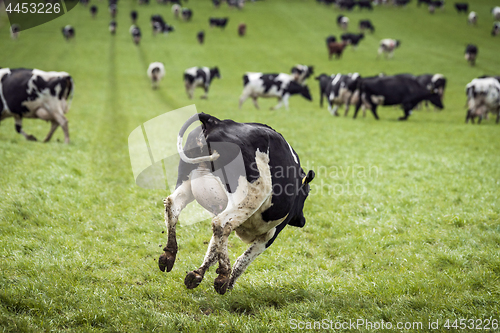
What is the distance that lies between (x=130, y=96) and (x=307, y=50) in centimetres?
2817

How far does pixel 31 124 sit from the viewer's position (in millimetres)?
15156

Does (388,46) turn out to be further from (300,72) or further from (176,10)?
(176,10)

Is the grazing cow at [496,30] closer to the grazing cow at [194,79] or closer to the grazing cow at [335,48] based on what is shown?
the grazing cow at [335,48]

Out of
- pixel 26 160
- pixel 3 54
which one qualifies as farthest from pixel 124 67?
pixel 26 160

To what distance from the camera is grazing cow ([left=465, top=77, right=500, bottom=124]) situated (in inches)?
696

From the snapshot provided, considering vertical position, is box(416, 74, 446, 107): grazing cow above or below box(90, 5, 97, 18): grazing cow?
below

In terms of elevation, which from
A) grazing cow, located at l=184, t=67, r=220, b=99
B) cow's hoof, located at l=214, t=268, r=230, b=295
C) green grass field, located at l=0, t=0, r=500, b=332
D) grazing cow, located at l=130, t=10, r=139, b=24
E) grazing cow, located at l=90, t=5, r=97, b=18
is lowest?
green grass field, located at l=0, t=0, r=500, b=332

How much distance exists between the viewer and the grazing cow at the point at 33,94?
10.8m

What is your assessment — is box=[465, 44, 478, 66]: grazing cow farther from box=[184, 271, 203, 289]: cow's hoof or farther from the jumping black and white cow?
box=[184, 271, 203, 289]: cow's hoof

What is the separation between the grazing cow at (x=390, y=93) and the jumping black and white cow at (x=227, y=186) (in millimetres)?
16696

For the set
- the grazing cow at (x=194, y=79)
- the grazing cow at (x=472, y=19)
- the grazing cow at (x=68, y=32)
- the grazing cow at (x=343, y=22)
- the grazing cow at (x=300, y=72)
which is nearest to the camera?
the grazing cow at (x=194, y=79)

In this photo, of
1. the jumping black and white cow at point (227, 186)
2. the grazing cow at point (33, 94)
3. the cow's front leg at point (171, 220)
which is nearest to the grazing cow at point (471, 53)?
the grazing cow at point (33, 94)

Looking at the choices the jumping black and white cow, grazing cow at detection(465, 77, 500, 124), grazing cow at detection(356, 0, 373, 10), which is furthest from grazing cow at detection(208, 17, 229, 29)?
the jumping black and white cow

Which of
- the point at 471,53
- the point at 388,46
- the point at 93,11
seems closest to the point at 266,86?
the point at 388,46
